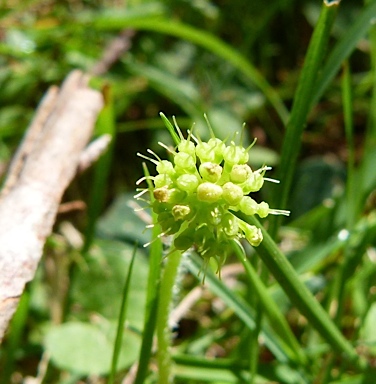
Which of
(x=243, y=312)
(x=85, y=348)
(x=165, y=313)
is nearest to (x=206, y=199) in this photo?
(x=165, y=313)

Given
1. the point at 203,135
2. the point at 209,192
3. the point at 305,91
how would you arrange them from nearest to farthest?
1. the point at 209,192
2. the point at 305,91
3. the point at 203,135

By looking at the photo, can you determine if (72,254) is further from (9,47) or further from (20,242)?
(9,47)

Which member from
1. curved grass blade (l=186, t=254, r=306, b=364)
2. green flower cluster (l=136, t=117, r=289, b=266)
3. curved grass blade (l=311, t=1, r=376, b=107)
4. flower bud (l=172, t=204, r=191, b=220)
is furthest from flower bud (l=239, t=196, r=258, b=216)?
curved grass blade (l=311, t=1, r=376, b=107)

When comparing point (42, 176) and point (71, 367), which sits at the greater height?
point (42, 176)

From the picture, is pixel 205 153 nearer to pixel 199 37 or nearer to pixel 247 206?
pixel 247 206

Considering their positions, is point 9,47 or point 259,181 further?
point 9,47

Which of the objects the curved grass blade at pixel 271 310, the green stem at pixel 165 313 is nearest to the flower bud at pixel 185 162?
the green stem at pixel 165 313

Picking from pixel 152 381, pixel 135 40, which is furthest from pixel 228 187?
pixel 135 40
